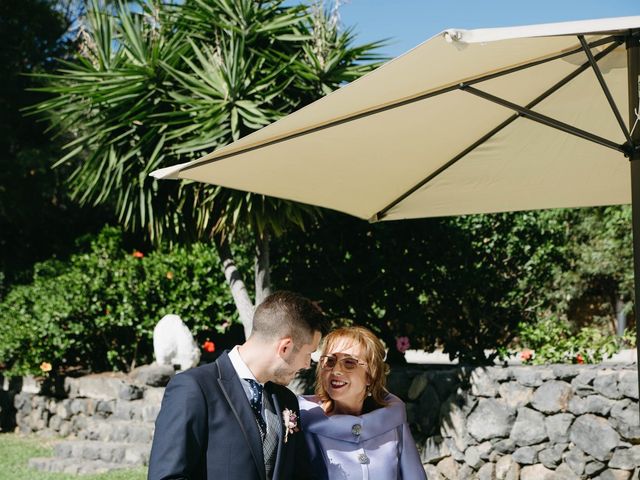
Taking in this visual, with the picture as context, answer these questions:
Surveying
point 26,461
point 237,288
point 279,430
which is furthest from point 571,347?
point 26,461

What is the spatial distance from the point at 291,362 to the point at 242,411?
241mm

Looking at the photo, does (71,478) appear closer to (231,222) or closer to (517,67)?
(231,222)

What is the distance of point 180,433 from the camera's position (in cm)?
220

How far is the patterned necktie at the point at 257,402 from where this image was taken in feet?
8.05

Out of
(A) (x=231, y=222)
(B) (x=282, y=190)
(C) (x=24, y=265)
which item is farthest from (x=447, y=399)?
(C) (x=24, y=265)

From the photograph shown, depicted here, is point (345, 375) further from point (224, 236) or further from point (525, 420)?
point (224, 236)

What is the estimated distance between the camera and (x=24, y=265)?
45.9 feet

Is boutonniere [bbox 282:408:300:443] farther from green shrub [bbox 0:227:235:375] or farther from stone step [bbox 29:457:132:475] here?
green shrub [bbox 0:227:235:375]

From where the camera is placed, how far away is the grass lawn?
7.44 m

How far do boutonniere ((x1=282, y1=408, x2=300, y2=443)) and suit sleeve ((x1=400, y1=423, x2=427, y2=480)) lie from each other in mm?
631

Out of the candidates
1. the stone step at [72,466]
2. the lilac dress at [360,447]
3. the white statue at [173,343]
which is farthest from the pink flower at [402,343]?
the lilac dress at [360,447]

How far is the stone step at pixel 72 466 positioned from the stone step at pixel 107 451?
0.09m

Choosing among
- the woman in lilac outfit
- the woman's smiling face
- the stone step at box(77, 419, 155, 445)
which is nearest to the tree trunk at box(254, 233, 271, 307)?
the stone step at box(77, 419, 155, 445)

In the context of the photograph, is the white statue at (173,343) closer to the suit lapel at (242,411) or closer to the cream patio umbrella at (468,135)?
the cream patio umbrella at (468,135)
